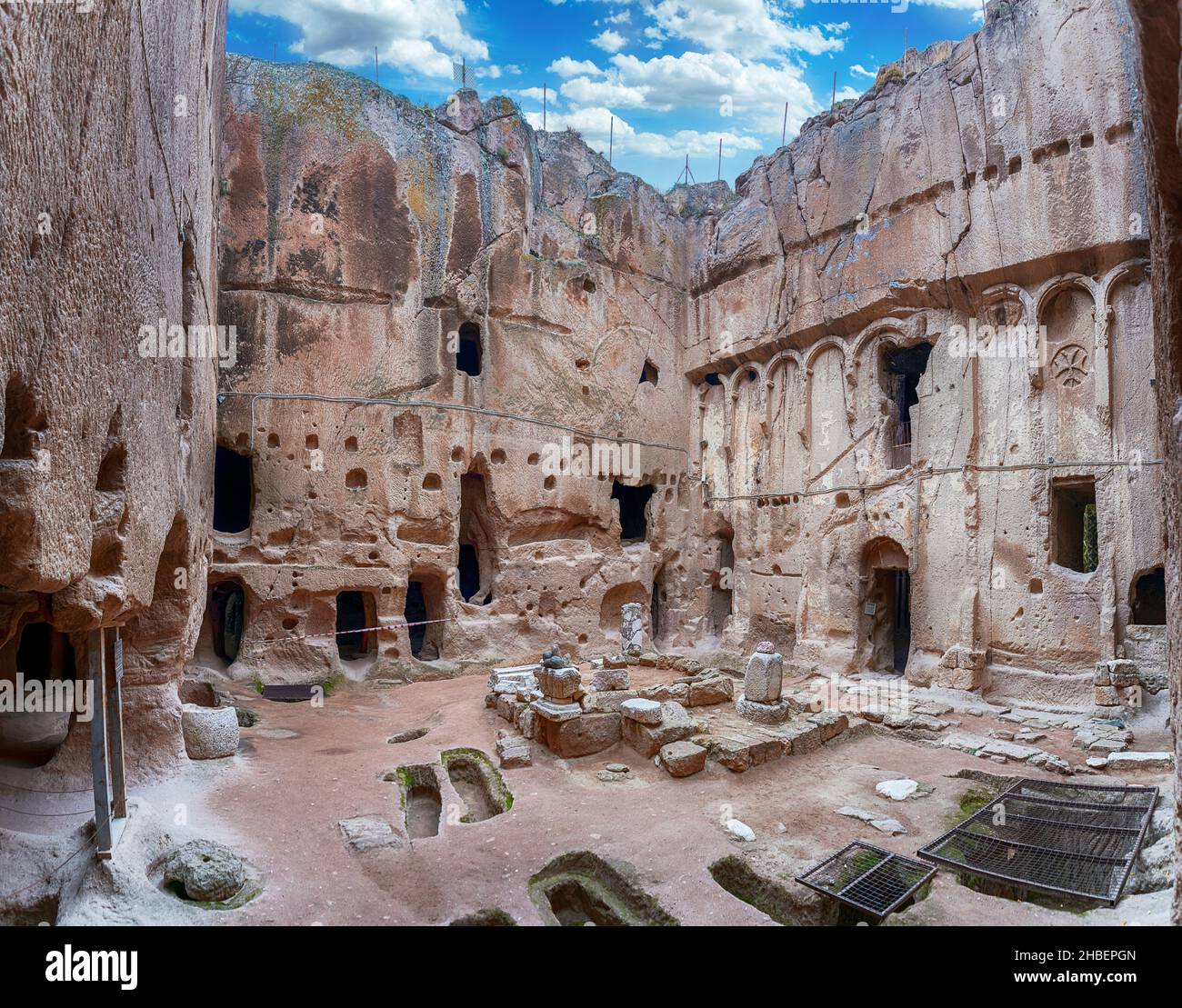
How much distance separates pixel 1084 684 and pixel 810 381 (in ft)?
27.9

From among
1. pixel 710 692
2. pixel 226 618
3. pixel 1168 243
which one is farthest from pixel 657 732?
pixel 226 618

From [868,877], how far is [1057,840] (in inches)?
86.1

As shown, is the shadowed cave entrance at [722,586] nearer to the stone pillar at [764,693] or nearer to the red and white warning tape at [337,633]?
the red and white warning tape at [337,633]

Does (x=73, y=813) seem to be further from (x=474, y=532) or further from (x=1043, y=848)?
(x=474, y=532)

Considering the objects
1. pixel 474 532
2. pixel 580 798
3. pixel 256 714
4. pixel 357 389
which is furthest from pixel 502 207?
pixel 580 798

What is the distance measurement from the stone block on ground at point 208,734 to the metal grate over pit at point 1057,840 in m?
8.21

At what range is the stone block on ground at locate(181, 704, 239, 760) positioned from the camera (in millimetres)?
9289

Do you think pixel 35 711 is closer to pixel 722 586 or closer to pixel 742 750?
pixel 742 750

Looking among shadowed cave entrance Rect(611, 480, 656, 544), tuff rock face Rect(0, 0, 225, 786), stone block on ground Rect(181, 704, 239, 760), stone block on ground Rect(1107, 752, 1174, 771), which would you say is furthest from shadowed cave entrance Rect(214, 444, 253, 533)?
stone block on ground Rect(1107, 752, 1174, 771)

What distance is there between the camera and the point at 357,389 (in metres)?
16.0

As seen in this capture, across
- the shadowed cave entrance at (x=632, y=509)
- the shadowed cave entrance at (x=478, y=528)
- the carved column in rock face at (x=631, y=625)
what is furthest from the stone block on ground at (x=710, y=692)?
the shadowed cave entrance at (x=632, y=509)

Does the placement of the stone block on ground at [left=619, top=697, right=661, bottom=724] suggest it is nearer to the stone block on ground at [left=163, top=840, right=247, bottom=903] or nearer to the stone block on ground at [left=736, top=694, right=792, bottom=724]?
the stone block on ground at [left=736, top=694, right=792, bottom=724]

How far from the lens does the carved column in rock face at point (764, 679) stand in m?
11.1

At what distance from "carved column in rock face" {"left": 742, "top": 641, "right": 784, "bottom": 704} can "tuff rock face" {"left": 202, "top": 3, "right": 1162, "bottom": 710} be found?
4838 mm
